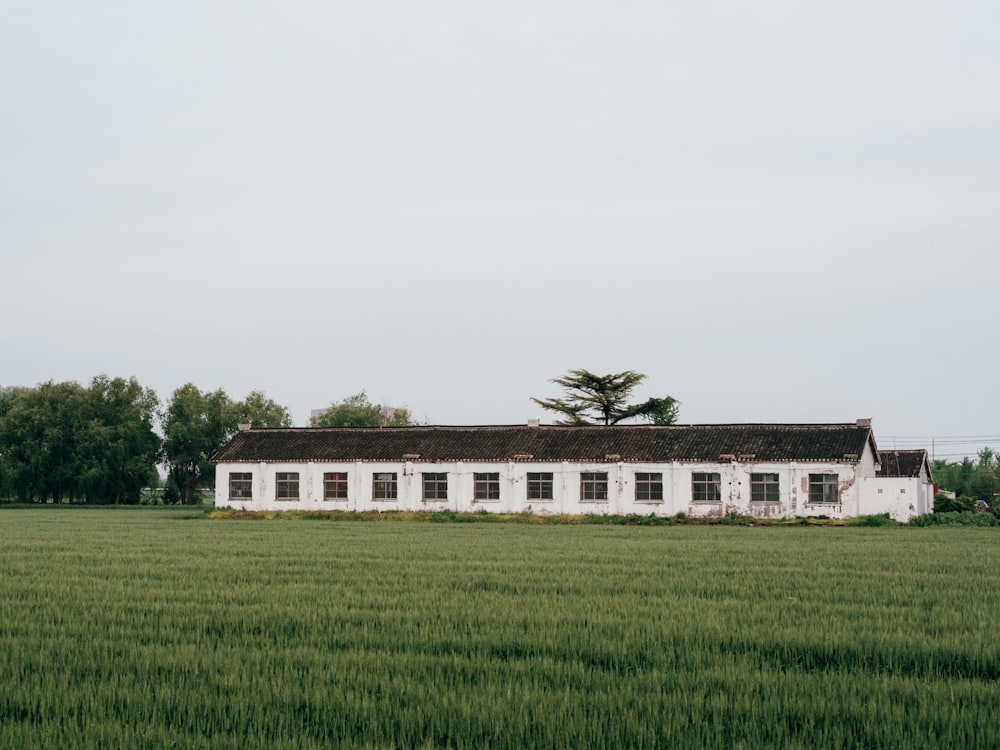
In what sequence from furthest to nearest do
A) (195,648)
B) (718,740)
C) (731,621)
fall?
1. (731,621)
2. (195,648)
3. (718,740)

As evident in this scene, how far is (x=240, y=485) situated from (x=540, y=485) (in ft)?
55.1

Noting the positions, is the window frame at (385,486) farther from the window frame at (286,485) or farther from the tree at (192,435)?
the tree at (192,435)

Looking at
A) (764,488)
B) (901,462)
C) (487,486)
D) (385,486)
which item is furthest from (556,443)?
(901,462)

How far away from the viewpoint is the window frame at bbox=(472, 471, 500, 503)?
52594mm

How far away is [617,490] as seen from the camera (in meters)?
50.7

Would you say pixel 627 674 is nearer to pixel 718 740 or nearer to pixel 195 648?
pixel 718 740

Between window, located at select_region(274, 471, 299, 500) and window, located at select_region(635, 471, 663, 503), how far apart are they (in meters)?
18.3

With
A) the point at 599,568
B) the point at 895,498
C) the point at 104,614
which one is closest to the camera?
the point at 104,614

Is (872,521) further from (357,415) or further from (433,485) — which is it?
(357,415)

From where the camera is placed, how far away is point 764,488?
4856cm

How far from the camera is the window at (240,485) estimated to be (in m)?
56.3

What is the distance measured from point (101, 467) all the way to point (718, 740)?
259 feet

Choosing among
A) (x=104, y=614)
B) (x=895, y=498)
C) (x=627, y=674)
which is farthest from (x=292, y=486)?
(x=627, y=674)

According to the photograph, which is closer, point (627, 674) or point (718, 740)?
point (718, 740)
